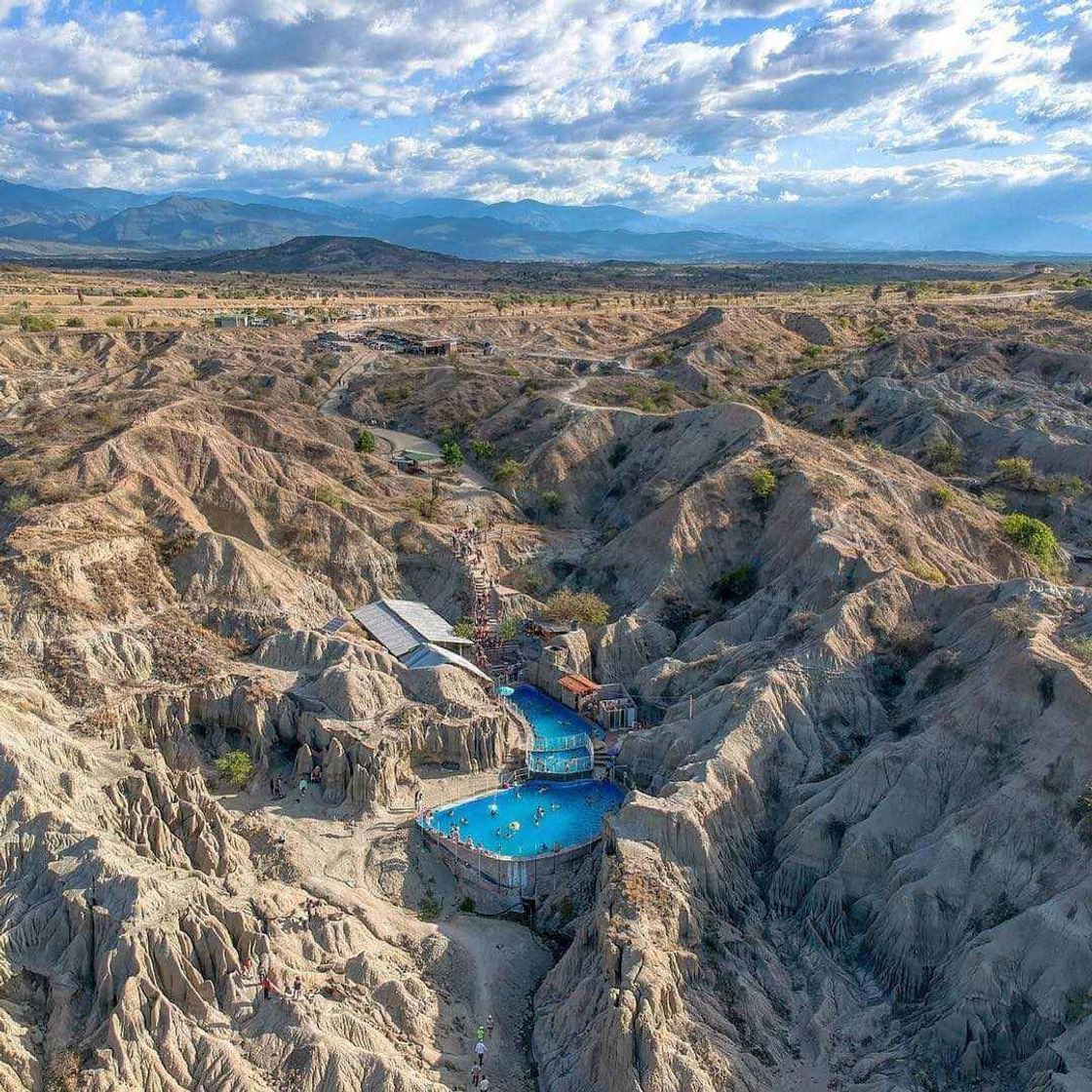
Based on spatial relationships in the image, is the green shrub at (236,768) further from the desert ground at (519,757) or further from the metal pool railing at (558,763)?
the metal pool railing at (558,763)

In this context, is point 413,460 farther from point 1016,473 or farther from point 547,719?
point 1016,473

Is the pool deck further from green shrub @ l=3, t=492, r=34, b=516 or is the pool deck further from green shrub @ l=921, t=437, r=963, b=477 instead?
green shrub @ l=921, t=437, r=963, b=477

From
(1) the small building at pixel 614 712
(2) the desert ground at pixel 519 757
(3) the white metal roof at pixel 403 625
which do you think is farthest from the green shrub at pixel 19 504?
(1) the small building at pixel 614 712

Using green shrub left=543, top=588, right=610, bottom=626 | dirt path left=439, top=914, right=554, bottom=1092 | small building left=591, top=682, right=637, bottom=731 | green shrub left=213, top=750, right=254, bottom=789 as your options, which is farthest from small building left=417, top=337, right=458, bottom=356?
dirt path left=439, top=914, right=554, bottom=1092

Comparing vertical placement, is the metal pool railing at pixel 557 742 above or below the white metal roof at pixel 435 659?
below

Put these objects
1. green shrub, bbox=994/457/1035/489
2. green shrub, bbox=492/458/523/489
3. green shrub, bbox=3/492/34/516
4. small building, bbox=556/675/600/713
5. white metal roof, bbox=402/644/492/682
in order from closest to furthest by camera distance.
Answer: white metal roof, bbox=402/644/492/682, small building, bbox=556/675/600/713, green shrub, bbox=3/492/34/516, green shrub, bbox=994/457/1035/489, green shrub, bbox=492/458/523/489
